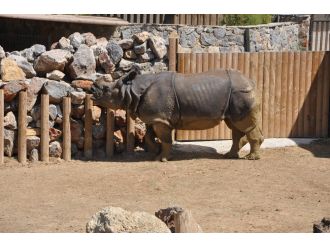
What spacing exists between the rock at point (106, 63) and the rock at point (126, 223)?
5.80 m

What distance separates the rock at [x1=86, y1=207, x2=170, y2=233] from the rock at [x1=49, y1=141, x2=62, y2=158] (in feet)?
16.9

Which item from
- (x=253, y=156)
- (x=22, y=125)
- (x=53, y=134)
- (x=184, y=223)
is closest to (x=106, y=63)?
(x=53, y=134)

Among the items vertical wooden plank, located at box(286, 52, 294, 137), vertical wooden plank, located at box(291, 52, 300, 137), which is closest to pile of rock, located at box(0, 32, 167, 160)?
vertical wooden plank, located at box(286, 52, 294, 137)

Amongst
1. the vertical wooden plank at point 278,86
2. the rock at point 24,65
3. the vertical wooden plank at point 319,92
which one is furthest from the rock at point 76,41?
the vertical wooden plank at point 319,92

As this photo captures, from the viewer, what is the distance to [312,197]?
10453 millimetres

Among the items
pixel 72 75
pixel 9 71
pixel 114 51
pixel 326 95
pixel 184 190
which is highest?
pixel 114 51

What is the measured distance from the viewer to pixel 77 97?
12.5m

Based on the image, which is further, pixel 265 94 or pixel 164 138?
pixel 265 94

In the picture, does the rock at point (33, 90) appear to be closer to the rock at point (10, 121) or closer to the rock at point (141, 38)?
the rock at point (10, 121)

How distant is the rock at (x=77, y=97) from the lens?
12.5 meters

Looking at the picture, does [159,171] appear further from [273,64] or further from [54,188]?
[273,64]

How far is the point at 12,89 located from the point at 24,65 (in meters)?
0.54

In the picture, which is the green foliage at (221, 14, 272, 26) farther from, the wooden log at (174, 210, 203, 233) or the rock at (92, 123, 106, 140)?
the wooden log at (174, 210, 203, 233)

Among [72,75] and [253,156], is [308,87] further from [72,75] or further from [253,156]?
[72,75]
